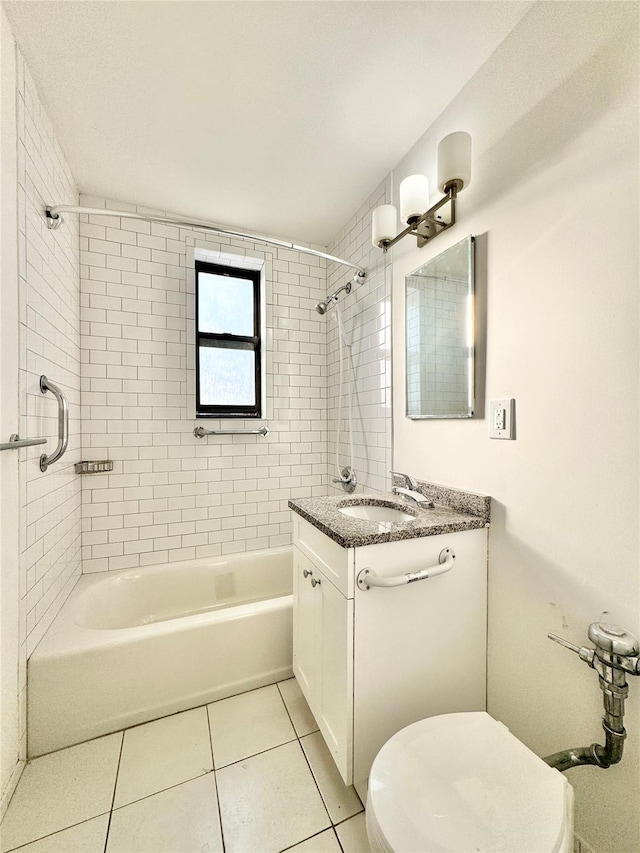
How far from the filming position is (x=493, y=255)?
4.00 feet

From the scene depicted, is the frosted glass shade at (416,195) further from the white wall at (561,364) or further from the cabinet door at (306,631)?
the cabinet door at (306,631)

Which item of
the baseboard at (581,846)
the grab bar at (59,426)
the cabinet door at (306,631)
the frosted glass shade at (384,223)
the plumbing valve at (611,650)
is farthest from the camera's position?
the frosted glass shade at (384,223)

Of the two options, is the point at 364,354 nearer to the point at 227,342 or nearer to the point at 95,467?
the point at 227,342

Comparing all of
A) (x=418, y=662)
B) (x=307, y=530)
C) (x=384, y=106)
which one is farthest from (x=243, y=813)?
(x=384, y=106)

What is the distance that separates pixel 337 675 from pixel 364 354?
1587 millimetres

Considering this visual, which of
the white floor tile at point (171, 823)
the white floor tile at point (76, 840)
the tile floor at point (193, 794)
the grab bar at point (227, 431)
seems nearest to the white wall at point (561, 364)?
the tile floor at point (193, 794)

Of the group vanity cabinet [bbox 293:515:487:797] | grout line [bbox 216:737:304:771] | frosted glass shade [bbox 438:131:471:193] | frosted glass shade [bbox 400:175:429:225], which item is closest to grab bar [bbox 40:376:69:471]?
vanity cabinet [bbox 293:515:487:797]

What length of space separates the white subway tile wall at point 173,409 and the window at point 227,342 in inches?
4.4

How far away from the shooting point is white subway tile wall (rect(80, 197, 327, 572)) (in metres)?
2.03

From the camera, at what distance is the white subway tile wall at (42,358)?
127 centimetres

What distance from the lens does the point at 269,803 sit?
1.10 meters

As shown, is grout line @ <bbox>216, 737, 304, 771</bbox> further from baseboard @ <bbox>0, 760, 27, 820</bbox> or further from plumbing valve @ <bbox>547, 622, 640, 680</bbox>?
plumbing valve @ <bbox>547, 622, 640, 680</bbox>

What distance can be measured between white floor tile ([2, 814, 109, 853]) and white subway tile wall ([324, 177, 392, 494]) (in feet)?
5.15

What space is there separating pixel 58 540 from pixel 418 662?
164 cm
